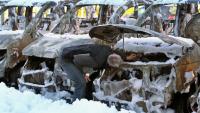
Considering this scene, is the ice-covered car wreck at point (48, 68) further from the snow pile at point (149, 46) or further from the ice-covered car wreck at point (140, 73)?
the snow pile at point (149, 46)

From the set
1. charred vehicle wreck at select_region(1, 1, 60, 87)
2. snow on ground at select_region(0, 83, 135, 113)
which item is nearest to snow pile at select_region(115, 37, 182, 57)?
snow on ground at select_region(0, 83, 135, 113)

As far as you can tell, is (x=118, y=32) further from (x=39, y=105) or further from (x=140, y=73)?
(x=39, y=105)

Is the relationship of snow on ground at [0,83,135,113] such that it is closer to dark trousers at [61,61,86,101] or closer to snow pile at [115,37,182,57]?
dark trousers at [61,61,86,101]

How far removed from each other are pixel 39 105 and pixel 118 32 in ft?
5.88

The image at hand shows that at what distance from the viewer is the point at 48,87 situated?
26.2ft

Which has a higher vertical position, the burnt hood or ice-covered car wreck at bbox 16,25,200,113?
the burnt hood

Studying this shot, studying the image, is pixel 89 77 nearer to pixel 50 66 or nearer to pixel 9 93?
pixel 50 66

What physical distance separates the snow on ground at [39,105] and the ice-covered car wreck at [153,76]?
26 centimetres

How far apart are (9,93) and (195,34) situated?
4056 millimetres

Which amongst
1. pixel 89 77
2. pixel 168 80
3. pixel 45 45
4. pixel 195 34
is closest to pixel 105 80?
pixel 89 77

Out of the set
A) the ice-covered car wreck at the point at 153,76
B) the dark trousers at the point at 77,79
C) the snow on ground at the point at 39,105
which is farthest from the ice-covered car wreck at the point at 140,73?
the snow on ground at the point at 39,105

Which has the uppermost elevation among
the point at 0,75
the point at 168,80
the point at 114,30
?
the point at 114,30

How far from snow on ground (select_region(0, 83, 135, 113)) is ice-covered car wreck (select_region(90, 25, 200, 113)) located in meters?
0.26

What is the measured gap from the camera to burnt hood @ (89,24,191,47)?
22.4 feet
